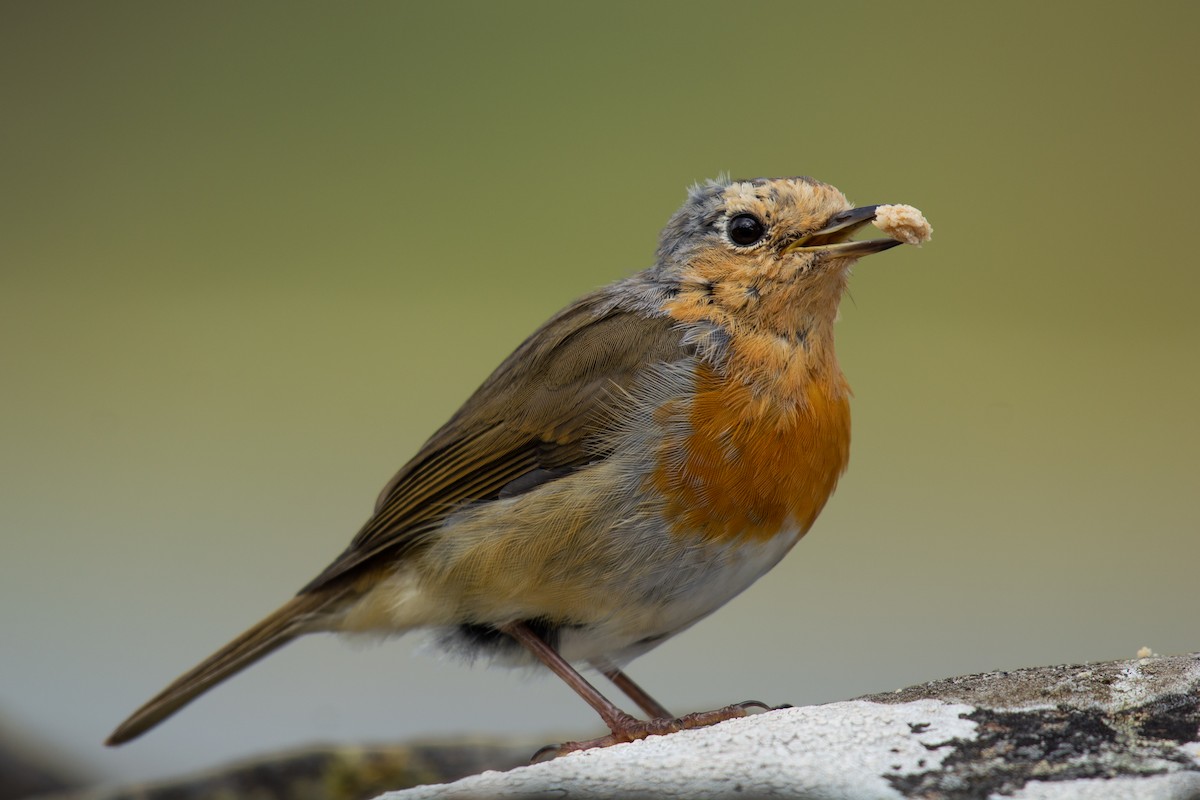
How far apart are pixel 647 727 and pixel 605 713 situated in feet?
0.49

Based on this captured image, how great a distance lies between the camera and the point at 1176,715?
2.07 metres

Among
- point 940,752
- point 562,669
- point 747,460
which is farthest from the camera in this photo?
point 562,669

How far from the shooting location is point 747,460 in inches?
109

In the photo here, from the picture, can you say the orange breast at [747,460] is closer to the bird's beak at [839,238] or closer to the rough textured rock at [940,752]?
the bird's beak at [839,238]

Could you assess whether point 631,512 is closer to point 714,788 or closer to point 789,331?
point 789,331

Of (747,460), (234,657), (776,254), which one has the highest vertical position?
(776,254)

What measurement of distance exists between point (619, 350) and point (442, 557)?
70cm

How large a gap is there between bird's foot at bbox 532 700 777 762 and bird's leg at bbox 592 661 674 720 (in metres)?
0.51

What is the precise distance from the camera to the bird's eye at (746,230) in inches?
122

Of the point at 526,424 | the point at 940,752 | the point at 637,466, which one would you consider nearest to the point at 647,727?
the point at 637,466

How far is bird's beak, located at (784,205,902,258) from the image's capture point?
2928 mm

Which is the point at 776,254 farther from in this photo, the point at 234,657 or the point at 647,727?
the point at 234,657

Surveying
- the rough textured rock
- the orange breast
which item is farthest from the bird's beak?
the rough textured rock

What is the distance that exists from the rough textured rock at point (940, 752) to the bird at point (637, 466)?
1.89 ft
